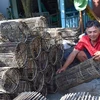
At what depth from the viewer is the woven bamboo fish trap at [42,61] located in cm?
371

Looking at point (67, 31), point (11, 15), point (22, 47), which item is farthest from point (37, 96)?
point (11, 15)

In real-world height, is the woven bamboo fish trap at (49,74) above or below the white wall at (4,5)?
below

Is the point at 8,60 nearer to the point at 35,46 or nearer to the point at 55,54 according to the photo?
the point at 35,46

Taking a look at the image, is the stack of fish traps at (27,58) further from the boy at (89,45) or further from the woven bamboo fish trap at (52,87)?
the boy at (89,45)

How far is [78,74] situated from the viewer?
382cm

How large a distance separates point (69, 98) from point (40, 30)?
1.74m

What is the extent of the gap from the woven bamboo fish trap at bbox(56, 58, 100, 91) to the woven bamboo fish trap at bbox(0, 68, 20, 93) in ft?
3.04

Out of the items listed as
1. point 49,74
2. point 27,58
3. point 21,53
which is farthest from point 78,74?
point 21,53

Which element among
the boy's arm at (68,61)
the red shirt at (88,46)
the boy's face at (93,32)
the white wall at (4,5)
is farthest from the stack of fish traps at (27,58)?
the white wall at (4,5)

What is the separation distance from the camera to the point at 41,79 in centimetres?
377

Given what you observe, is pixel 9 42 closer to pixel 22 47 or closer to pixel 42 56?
pixel 22 47

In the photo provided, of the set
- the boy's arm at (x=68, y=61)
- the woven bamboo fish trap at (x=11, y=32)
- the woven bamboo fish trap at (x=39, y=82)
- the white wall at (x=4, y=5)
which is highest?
the white wall at (x=4, y=5)

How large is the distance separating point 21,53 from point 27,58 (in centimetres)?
17

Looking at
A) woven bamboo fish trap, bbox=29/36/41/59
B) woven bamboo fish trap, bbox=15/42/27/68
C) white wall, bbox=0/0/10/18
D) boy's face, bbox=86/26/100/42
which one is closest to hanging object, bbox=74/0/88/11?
boy's face, bbox=86/26/100/42
